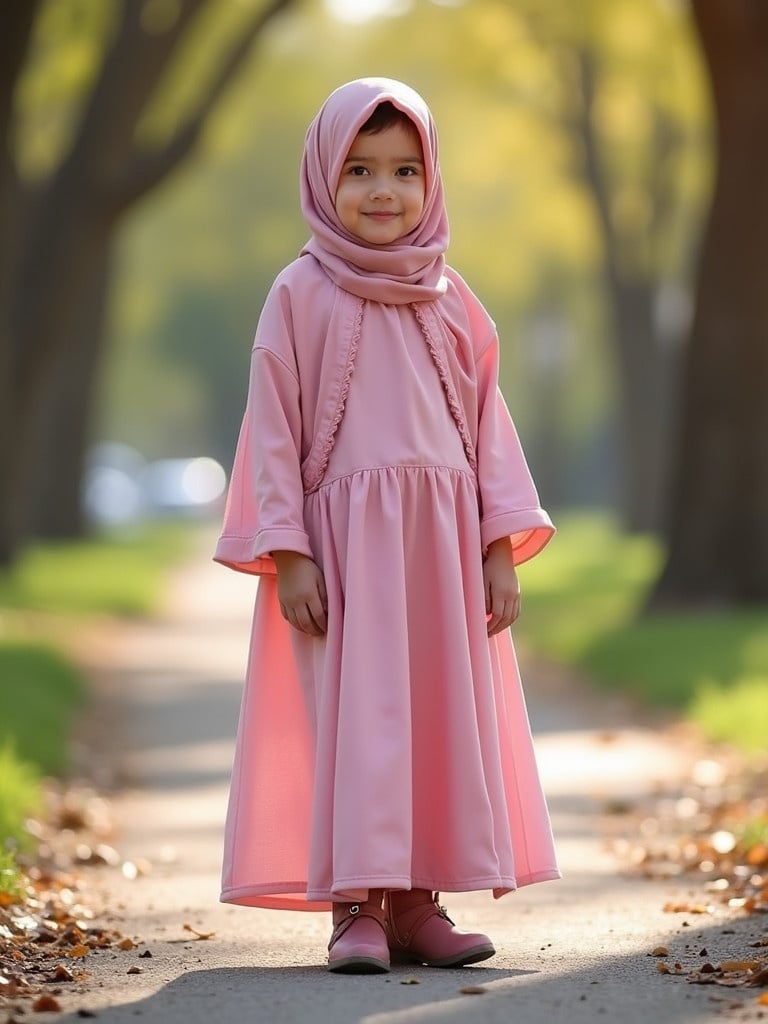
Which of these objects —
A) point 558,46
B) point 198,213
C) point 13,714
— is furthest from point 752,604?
point 198,213

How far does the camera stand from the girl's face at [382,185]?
4.58 meters

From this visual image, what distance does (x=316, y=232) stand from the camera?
4695mm

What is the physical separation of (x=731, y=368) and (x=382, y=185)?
31.3 feet

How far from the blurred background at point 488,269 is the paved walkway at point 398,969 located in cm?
64

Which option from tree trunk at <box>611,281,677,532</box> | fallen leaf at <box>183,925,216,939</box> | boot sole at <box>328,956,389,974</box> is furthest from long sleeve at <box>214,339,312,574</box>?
tree trunk at <box>611,281,677,532</box>

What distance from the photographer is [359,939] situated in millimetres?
4438

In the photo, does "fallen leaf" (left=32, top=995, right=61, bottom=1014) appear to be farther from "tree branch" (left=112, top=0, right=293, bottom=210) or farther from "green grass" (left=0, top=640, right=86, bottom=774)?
"tree branch" (left=112, top=0, right=293, bottom=210)

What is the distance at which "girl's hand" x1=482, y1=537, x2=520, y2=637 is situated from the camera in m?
4.69

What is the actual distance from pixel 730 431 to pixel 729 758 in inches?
211

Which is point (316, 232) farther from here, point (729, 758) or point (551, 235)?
point (551, 235)

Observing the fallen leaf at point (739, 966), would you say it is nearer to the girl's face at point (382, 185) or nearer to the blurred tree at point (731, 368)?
the girl's face at point (382, 185)

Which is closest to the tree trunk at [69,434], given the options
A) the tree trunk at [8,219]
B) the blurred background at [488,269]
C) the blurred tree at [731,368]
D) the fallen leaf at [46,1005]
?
the blurred background at [488,269]

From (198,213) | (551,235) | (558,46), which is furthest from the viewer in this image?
(198,213)

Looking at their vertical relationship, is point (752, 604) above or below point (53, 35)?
below
